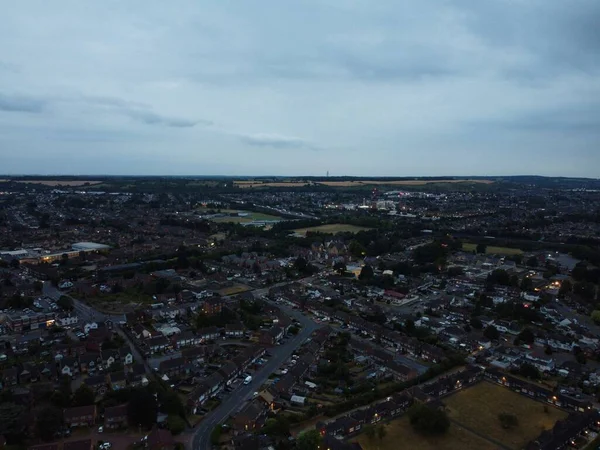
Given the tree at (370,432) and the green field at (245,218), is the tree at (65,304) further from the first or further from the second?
the green field at (245,218)

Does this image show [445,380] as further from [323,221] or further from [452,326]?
[323,221]

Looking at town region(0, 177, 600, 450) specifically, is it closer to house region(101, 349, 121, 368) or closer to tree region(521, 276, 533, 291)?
house region(101, 349, 121, 368)

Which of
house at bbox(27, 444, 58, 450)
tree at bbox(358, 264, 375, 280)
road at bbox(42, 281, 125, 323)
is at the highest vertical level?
tree at bbox(358, 264, 375, 280)

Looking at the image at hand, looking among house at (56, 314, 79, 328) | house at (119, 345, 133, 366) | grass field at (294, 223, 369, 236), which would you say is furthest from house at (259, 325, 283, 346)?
grass field at (294, 223, 369, 236)

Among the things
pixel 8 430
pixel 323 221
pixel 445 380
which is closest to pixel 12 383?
pixel 8 430

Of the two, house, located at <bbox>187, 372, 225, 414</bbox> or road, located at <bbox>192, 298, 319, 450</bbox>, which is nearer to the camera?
road, located at <bbox>192, 298, 319, 450</bbox>

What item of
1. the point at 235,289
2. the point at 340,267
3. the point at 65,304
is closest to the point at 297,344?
the point at 235,289
